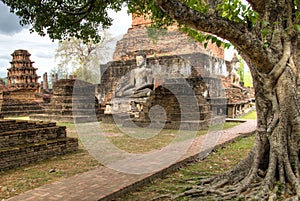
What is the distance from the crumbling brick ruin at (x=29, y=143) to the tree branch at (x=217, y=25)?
429 cm

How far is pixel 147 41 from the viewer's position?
2173 centimetres

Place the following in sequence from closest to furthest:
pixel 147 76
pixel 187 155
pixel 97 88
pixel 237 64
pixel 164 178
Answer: pixel 164 178
pixel 187 155
pixel 147 76
pixel 97 88
pixel 237 64

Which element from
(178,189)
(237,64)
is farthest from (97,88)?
(178,189)

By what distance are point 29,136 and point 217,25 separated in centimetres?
486

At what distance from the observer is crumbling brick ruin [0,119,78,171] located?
18.9 feet

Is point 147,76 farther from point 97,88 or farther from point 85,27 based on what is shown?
point 85,27

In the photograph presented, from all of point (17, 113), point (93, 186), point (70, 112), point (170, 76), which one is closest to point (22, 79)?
point (17, 113)

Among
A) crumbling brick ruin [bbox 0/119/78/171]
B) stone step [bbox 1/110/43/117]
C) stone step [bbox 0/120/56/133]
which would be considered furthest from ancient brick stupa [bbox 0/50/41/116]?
crumbling brick ruin [bbox 0/119/78/171]

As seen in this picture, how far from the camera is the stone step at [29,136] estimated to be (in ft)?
19.6

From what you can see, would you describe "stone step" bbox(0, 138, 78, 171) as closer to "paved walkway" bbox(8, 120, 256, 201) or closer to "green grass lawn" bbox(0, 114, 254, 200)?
"green grass lawn" bbox(0, 114, 254, 200)

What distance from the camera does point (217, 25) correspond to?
133 inches

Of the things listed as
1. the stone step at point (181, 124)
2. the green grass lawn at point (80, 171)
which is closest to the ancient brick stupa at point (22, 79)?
the stone step at point (181, 124)

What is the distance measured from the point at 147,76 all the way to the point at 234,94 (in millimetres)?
6051

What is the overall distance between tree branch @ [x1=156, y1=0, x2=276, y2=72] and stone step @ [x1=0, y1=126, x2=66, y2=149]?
4434 millimetres
